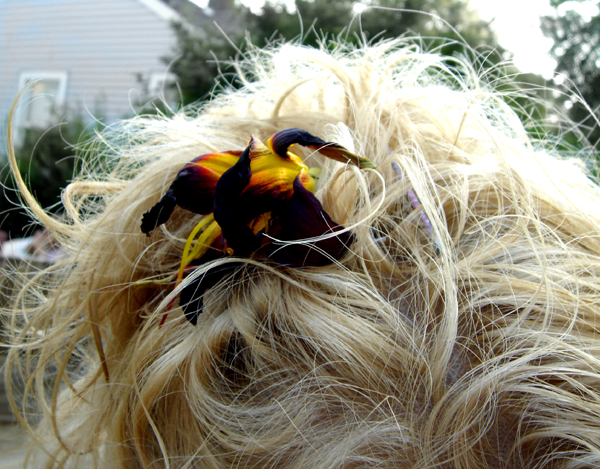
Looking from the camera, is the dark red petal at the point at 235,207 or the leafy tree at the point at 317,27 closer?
the dark red petal at the point at 235,207

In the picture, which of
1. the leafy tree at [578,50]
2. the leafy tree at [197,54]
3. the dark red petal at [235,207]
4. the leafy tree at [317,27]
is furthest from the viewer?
the leafy tree at [197,54]

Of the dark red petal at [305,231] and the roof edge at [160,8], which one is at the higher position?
the dark red petal at [305,231]

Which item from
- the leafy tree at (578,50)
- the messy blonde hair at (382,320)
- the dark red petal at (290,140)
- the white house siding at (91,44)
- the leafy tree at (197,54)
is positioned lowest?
the white house siding at (91,44)

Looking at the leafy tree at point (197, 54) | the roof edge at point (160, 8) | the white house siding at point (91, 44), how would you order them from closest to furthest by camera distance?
the leafy tree at point (197, 54), the roof edge at point (160, 8), the white house siding at point (91, 44)

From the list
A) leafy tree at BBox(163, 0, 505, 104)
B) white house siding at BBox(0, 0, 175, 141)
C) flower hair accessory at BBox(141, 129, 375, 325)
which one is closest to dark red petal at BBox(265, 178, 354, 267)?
flower hair accessory at BBox(141, 129, 375, 325)

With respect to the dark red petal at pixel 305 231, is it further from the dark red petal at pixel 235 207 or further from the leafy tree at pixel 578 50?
the leafy tree at pixel 578 50

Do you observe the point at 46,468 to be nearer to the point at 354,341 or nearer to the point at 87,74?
the point at 354,341

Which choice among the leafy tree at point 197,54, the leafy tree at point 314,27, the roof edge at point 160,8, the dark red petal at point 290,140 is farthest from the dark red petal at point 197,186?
the roof edge at point 160,8

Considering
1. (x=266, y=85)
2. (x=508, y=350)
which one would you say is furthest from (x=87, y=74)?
(x=508, y=350)
